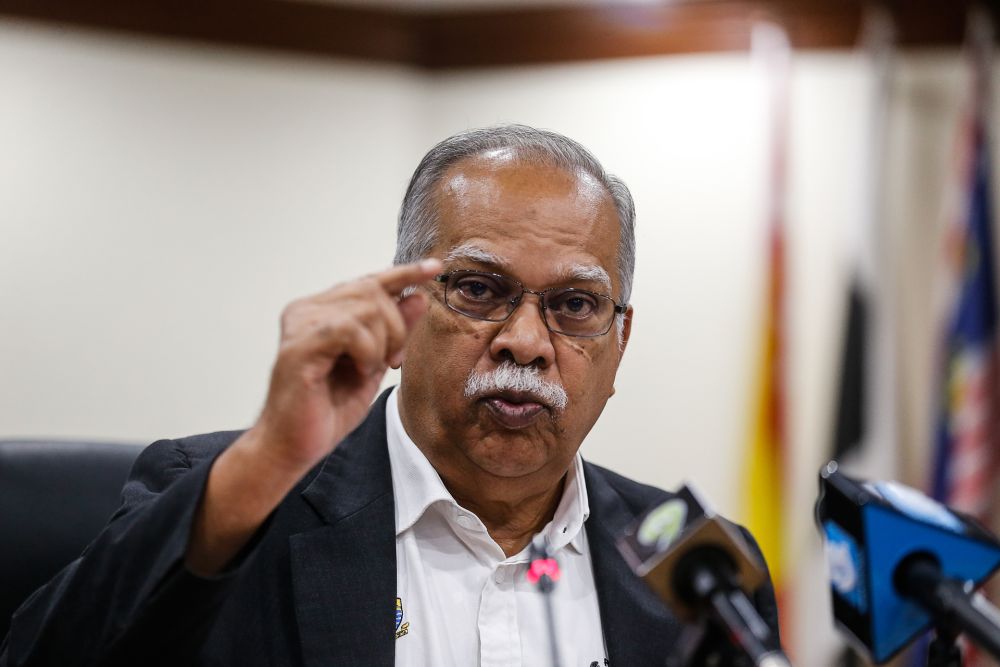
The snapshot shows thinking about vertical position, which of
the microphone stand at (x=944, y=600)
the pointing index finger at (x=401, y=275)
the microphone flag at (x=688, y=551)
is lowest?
the microphone stand at (x=944, y=600)

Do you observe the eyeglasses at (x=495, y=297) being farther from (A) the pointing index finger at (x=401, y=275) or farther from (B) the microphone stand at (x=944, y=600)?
(B) the microphone stand at (x=944, y=600)

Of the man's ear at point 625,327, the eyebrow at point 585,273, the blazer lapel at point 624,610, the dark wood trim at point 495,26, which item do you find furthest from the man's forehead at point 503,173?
the dark wood trim at point 495,26

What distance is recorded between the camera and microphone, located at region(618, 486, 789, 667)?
1.00 m

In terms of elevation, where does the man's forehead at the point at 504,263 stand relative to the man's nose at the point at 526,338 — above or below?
above

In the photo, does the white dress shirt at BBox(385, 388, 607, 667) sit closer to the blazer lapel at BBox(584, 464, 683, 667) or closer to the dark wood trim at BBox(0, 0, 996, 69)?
the blazer lapel at BBox(584, 464, 683, 667)

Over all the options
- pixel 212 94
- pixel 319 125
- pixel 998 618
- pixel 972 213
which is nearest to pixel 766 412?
pixel 972 213

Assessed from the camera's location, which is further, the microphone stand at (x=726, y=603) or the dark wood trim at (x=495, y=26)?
the dark wood trim at (x=495, y=26)

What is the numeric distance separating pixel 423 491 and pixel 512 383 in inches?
9.5

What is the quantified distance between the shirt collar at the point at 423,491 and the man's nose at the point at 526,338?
0.78 ft

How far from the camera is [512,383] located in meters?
1.56

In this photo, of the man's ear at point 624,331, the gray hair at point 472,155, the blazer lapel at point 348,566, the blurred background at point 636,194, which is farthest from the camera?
Answer: the blurred background at point 636,194

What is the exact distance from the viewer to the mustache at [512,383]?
156 centimetres

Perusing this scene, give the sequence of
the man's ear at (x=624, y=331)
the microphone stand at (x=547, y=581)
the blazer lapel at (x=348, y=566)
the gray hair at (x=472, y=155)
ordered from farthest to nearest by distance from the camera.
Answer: the man's ear at (x=624, y=331) < the gray hair at (x=472, y=155) < the blazer lapel at (x=348, y=566) < the microphone stand at (x=547, y=581)

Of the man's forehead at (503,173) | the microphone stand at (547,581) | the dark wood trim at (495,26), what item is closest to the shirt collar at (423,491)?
the man's forehead at (503,173)
